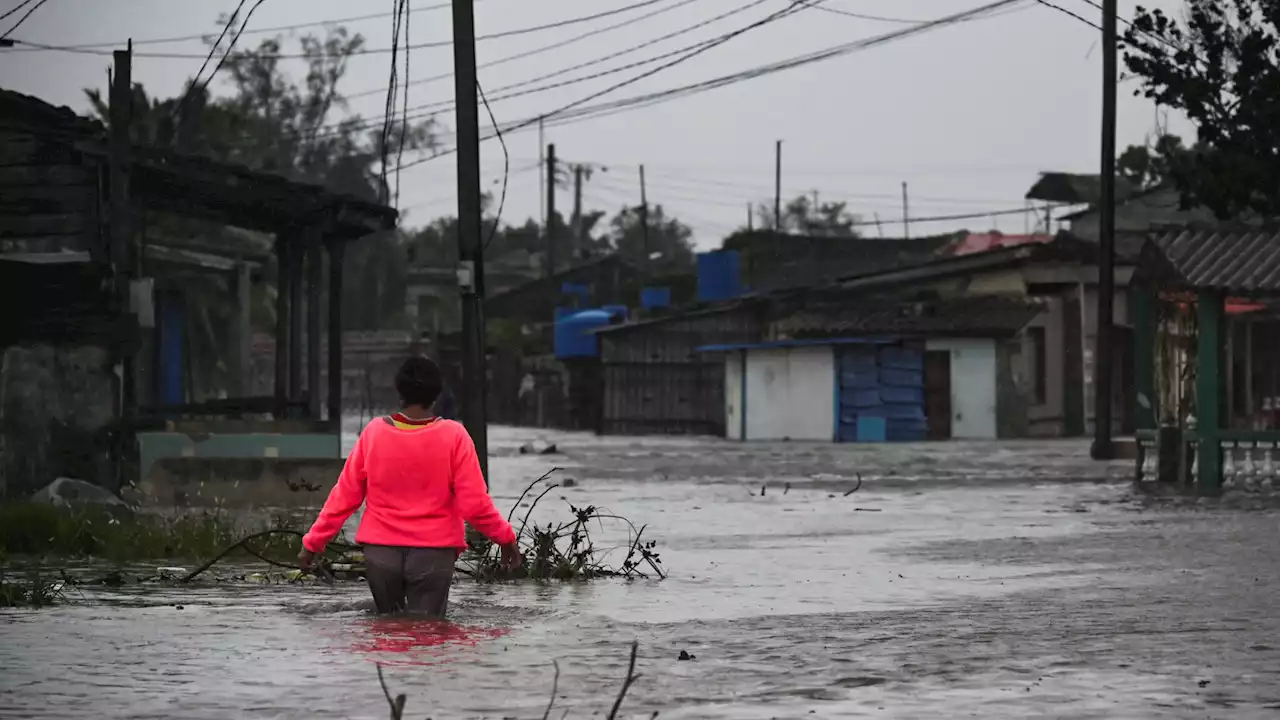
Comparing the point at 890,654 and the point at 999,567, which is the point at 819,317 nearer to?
the point at 999,567

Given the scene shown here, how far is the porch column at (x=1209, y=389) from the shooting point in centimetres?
2612

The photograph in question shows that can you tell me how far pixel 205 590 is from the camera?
13.6 meters

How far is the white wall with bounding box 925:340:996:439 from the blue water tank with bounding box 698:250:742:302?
50.1 ft

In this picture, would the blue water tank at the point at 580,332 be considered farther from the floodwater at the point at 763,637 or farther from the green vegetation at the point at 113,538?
the green vegetation at the point at 113,538

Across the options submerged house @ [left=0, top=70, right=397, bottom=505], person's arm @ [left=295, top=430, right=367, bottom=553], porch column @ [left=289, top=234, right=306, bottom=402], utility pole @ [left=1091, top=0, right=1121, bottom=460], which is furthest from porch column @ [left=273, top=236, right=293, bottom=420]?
person's arm @ [left=295, top=430, right=367, bottom=553]

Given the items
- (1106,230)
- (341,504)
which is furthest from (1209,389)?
(341,504)

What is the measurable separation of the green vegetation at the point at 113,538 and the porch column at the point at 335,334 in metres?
10.1

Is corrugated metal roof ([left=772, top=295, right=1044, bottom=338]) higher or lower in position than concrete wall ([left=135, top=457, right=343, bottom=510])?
higher

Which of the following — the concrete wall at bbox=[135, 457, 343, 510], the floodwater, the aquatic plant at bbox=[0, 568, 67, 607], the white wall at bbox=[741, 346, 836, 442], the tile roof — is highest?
the tile roof

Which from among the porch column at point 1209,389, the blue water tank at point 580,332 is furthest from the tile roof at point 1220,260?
the blue water tank at point 580,332

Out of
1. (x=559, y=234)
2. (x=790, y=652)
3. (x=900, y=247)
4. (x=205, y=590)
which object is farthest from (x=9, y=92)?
(x=559, y=234)

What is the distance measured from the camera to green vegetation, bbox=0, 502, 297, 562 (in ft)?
52.3

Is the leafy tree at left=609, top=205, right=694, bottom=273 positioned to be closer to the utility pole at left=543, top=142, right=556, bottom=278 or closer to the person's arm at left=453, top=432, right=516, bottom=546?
the utility pole at left=543, top=142, right=556, bottom=278

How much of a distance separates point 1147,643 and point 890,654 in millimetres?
1384
